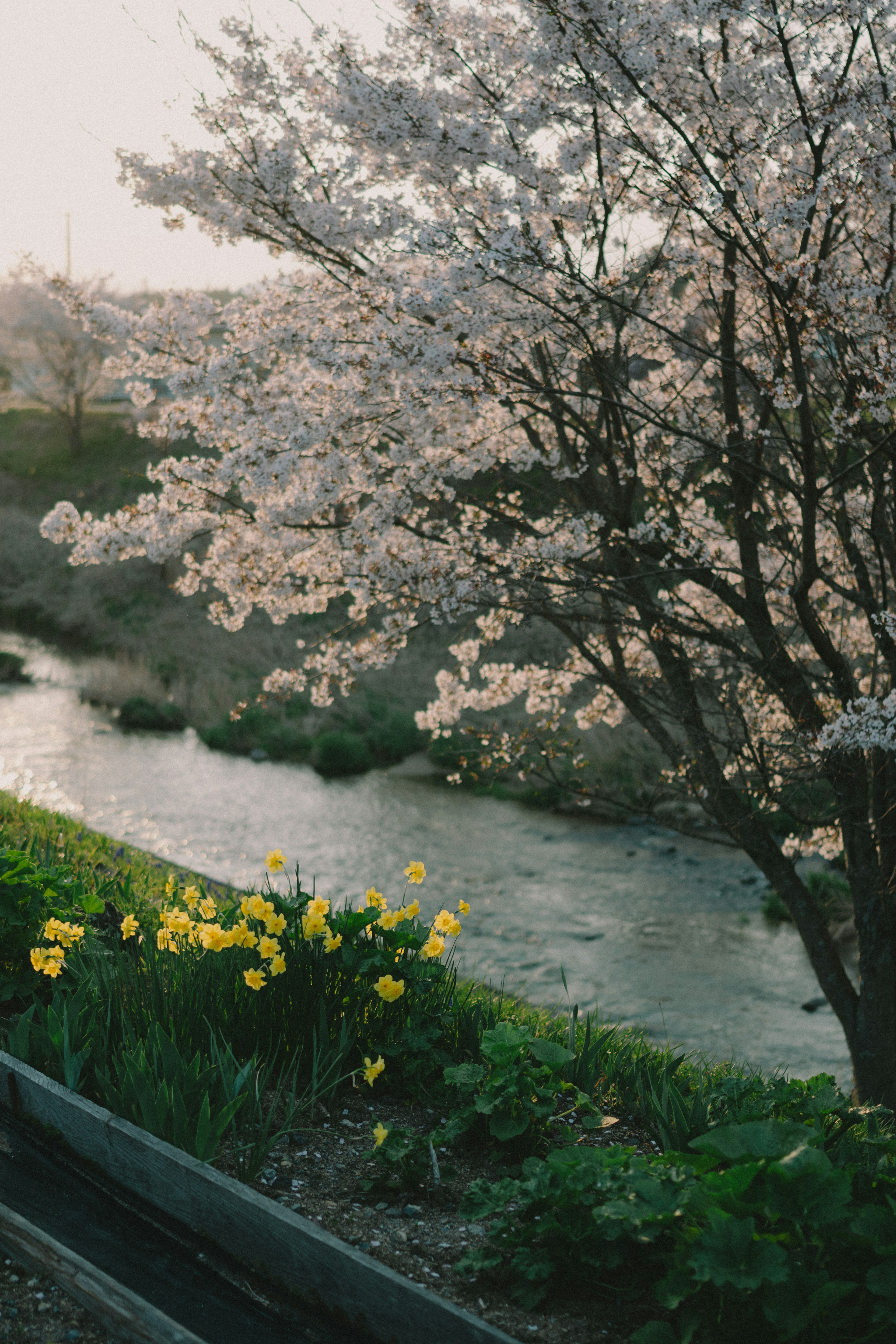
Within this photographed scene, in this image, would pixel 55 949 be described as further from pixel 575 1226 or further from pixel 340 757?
pixel 340 757

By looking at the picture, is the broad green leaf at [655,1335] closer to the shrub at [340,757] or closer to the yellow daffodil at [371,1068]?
the yellow daffodil at [371,1068]

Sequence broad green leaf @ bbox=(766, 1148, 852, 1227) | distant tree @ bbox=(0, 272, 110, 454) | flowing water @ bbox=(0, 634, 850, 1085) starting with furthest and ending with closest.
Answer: distant tree @ bbox=(0, 272, 110, 454), flowing water @ bbox=(0, 634, 850, 1085), broad green leaf @ bbox=(766, 1148, 852, 1227)

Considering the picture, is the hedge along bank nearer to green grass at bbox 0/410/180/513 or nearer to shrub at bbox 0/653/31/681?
shrub at bbox 0/653/31/681

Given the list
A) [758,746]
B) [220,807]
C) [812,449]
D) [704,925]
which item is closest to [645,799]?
[704,925]

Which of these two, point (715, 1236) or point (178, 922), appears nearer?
point (715, 1236)

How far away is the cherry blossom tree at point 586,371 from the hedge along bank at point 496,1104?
1763mm

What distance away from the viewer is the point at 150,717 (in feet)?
56.5

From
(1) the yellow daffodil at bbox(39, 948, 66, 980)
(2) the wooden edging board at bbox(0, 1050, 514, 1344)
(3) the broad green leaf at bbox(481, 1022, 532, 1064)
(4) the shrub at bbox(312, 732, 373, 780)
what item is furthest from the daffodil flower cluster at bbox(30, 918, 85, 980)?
(4) the shrub at bbox(312, 732, 373, 780)

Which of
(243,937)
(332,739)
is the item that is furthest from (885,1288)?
(332,739)

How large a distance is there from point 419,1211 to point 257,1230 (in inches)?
19.5

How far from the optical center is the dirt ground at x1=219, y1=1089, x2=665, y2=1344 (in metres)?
2.38

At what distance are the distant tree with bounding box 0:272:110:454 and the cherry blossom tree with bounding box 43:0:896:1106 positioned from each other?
27246mm

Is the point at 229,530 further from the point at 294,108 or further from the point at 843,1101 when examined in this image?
the point at 843,1101

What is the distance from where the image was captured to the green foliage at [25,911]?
3.90 m
